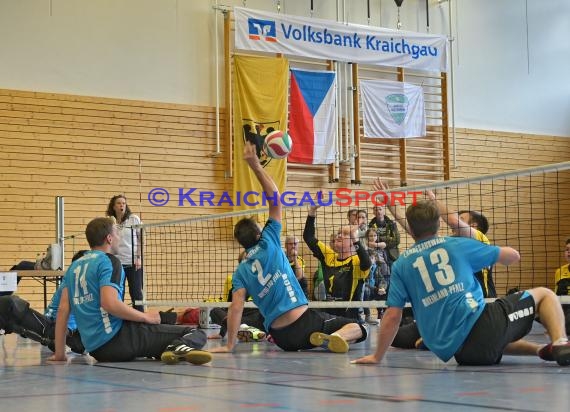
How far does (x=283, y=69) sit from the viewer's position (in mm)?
16766

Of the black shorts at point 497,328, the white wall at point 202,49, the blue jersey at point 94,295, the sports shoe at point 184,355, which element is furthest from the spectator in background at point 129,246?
the black shorts at point 497,328

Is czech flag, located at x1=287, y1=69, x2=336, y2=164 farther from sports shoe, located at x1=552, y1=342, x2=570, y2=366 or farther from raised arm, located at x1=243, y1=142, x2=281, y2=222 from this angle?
sports shoe, located at x1=552, y1=342, x2=570, y2=366

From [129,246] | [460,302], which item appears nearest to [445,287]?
[460,302]

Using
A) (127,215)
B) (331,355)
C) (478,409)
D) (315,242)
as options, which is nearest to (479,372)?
(478,409)

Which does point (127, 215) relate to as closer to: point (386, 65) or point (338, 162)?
point (338, 162)

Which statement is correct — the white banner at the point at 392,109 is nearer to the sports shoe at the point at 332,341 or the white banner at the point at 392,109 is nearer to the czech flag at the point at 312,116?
the czech flag at the point at 312,116

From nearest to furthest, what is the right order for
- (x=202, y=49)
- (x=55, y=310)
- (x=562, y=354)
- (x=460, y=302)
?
(x=562, y=354) → (x=460, y=302) → (x=55, y=310) → (x=202, y=49)

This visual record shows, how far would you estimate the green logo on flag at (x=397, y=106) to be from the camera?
17734mm

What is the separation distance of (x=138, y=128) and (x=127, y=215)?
4043 mm

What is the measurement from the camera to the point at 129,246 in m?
11.9

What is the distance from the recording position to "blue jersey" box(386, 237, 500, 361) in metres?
5.13

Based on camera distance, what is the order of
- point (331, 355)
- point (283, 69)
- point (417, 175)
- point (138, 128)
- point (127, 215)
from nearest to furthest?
point (331, 355) < point (127, 215) < point (138, 128) < point (283, 69) < point (417, 175)

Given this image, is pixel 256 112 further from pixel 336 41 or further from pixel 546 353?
pixel 546 353

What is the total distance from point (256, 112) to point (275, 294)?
992 cm
